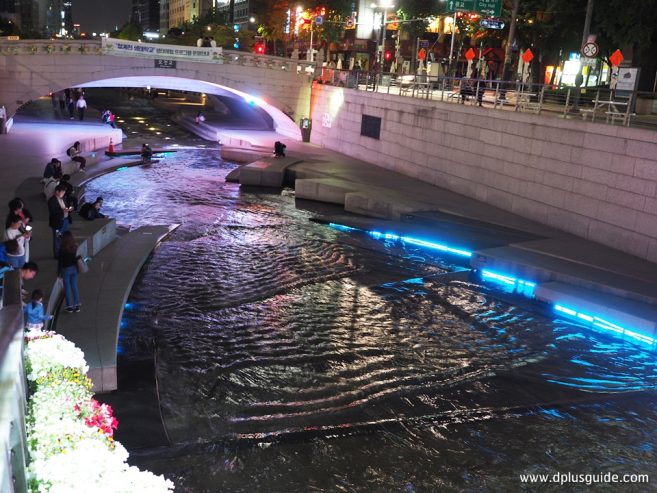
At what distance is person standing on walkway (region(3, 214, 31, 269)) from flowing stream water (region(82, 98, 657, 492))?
2.31m

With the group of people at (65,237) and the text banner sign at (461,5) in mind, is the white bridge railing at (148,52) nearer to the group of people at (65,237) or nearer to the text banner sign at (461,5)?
the text banner sign at (461,5)

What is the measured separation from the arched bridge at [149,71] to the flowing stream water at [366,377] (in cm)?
2238

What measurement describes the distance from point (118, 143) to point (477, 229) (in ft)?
72.3

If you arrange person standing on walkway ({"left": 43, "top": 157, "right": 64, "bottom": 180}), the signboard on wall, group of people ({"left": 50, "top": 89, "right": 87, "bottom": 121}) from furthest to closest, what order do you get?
1. group of people ({"left": 50, "top": 89, "right": 87, "bottom": 121})
2. person standing on walkway ({"left": 43, "top": 157, "right": 64, "bottom": 180})
3. the signboard on wall

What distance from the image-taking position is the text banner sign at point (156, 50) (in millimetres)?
35953

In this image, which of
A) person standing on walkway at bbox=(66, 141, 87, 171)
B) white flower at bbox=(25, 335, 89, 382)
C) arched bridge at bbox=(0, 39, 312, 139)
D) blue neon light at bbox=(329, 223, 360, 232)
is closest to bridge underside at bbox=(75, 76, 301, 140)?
arched bridge at bbox=(0, 39, 312, 139)

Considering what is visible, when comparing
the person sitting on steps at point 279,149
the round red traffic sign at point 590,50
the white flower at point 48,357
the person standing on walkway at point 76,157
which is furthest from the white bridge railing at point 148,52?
the white flower at point 48,357

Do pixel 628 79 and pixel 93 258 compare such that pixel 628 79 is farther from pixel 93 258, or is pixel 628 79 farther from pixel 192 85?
pixel 192 85

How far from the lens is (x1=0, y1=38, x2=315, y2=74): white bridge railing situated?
34500 mm

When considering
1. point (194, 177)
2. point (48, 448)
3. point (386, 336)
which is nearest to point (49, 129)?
point (194, 177)

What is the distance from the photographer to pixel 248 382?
10.6 meters

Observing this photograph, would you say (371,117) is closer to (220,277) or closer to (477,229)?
(477,229)

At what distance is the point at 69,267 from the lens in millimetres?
10625

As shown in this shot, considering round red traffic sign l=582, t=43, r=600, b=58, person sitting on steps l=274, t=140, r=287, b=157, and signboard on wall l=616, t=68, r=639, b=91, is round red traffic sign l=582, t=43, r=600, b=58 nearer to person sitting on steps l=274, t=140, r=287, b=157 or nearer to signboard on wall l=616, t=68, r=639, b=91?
signboard on wall l=616, t=68, r=639, b=91
